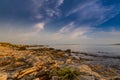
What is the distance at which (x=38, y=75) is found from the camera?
1297 centimetres

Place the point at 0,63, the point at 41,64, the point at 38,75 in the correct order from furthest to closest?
the point at 0,63
the point at 41,64
the point at 38,75

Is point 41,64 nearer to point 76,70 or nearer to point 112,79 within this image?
point 76,70

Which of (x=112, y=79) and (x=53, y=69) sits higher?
(x=53, y=69)

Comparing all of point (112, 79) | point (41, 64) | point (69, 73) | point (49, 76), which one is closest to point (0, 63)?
point (41, 64)

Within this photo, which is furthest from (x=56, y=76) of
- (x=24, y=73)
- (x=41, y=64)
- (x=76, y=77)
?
(x=41, y=64)

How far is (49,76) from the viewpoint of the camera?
12523mm

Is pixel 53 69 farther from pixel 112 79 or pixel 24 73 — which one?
pixel 112 79

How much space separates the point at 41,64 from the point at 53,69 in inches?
98.9

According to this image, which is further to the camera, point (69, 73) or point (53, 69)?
point (53, 69)

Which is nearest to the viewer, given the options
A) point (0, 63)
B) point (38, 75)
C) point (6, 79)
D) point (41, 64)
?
point (6, 79)

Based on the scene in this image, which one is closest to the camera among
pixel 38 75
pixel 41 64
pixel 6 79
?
pixel 6 79

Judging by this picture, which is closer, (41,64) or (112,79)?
(112,79)

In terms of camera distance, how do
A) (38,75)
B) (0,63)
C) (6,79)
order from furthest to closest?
1. (0,63)
2. (38,75)
3. (6,79)

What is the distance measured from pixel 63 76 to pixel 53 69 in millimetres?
1527
